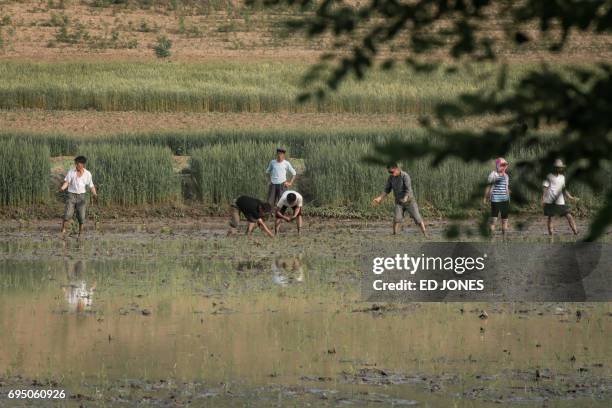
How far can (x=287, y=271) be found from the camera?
1998cm

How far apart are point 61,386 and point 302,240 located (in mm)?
13232

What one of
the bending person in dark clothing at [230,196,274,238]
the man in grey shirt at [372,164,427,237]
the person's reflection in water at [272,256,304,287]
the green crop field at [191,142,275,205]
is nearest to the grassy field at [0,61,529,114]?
the green crop field at [191,142,275,205]

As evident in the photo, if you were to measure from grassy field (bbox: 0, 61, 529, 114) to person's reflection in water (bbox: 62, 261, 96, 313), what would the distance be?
32748mm

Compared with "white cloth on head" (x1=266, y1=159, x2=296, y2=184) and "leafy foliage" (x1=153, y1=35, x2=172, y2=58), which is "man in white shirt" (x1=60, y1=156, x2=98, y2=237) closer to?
"white cloth on head" (x1=266, y1=159, x2=296, y2=184)

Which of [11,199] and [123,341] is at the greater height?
[11,199]

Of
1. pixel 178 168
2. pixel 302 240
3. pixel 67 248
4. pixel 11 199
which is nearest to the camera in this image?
pixel 67 248

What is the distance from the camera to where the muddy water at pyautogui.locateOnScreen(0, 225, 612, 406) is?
11.5m

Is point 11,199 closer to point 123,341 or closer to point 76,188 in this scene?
point 76,188

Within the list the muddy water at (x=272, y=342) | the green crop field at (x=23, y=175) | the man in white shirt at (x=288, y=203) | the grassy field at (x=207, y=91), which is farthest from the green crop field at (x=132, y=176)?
the grassy field at (x=207, y=91)

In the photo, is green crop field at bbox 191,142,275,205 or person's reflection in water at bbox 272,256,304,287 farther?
green crop field at bbox 191,142,275,205

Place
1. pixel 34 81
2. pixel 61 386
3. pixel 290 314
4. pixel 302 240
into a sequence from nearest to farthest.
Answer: pixel 61 386, pixel 290 314, pixel 302 240, pixel 34 81

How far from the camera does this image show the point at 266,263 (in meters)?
21.0

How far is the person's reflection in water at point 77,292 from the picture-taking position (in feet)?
53.4

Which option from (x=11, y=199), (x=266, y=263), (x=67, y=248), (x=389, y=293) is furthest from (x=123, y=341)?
(x=11, y=199)
